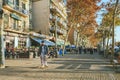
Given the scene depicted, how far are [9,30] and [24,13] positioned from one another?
319 inches

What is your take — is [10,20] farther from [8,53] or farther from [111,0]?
[111,0]

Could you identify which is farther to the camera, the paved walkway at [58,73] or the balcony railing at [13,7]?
the balcony railing at [13,7]

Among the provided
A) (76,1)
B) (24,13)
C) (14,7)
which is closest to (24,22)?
(24,13)

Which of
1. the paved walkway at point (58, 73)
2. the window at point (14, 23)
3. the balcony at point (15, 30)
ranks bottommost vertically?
the paved walkway at point (58, 73)

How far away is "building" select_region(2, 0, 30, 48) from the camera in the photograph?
1688 inches

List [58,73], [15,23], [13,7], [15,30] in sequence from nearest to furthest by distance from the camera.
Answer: [58,73], [13,7], [15,30], [15,23]

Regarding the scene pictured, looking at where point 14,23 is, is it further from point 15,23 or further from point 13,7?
point 13,7

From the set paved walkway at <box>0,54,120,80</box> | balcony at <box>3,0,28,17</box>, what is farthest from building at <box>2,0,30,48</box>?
paved walkway at <box>0,54,120,80</box>

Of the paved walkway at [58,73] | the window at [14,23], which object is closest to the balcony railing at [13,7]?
the window at [14,23]

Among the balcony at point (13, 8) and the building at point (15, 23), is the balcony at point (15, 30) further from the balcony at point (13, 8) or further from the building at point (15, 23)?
the balcony at point (13, 8)

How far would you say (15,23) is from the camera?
47.8 metres

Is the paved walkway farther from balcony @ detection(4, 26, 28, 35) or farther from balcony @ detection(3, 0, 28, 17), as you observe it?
balcony @ detection(3, 0, 28, 17)

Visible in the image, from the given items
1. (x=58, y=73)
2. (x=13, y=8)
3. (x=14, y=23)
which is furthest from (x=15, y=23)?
(x=58, y=73)

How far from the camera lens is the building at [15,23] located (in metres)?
42.9
